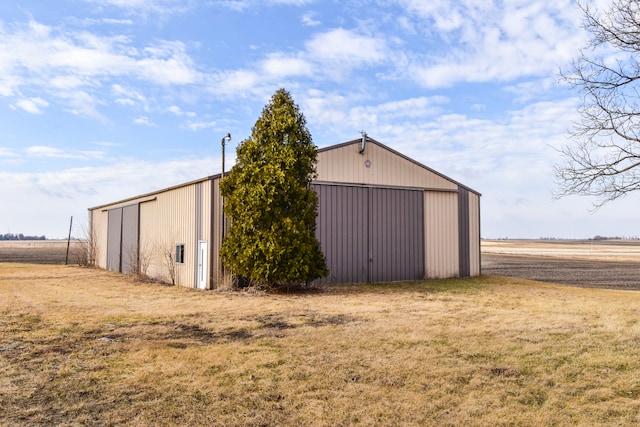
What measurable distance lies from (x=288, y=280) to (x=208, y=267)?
2.75 m

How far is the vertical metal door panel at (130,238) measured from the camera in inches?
850

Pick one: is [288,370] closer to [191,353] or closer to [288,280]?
[191,353]

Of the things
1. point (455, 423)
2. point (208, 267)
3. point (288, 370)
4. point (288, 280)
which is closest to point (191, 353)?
point (288, 370)

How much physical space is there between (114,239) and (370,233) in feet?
49.1

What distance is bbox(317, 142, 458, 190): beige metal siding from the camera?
16.7 metres

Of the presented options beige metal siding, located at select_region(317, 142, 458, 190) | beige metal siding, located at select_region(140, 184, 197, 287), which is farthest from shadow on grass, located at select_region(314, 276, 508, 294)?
beige metal siding, located at select_region(140, 184, 197, 287)

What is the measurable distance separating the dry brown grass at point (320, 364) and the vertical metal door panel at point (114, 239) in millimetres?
12982

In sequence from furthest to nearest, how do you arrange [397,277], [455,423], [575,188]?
1. [397,277]
2. [575,188]
3. [455,423]

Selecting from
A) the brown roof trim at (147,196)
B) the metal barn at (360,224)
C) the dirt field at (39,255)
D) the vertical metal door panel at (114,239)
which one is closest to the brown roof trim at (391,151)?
the metal barn at (360,224)

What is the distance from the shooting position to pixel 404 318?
9.75 m

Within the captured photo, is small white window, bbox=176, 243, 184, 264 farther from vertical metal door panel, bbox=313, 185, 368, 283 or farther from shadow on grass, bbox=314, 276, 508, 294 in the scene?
shadow on grass, bbox=314, 276, 508, 294

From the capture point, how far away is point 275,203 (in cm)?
1421

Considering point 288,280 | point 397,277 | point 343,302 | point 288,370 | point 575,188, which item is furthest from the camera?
point 397,277

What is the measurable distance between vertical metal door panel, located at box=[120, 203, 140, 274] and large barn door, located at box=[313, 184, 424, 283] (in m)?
9.27
